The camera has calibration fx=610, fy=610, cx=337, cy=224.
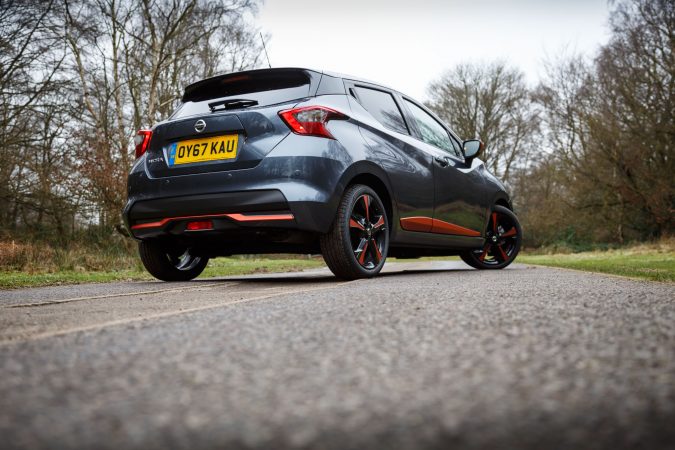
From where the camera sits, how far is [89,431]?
3.39 ft

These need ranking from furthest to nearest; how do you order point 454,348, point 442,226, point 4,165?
point 4,165, point 442,226, point 454,348

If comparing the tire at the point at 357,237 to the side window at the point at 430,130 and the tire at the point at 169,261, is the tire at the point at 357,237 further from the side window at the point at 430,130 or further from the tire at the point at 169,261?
the tire at the point at 169,261

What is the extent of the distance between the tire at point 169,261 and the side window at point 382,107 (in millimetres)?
2194

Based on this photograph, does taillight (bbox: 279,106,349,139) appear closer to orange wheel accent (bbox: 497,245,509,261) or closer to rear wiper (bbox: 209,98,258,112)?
rear wiper (bbox: 209,98,258,112)

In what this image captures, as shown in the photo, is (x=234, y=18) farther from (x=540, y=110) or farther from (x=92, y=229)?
(x=540, y=110)

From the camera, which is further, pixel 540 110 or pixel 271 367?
pixel 540 110

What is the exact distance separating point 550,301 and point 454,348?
50.8 inches

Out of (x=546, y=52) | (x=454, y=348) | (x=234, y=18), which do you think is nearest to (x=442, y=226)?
(x=454, y=348)

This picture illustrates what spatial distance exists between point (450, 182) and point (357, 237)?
1601mm

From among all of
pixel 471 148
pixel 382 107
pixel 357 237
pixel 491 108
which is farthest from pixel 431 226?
pixel 491 108

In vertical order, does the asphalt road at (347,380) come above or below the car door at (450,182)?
below

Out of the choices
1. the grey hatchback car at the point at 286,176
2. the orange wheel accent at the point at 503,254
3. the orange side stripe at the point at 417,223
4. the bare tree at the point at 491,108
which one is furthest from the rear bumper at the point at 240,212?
the bare tree at the point at 491,108

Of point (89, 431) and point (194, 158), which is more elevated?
point (194, 158)

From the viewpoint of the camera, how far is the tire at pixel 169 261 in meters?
5.54
